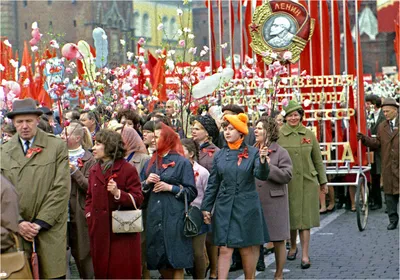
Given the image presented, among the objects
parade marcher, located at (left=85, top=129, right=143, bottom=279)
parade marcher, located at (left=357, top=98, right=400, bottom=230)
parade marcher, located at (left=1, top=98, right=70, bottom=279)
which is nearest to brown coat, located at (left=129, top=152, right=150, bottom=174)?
parade marcher, located at (left=85, top=129, right=143, bottom=279)

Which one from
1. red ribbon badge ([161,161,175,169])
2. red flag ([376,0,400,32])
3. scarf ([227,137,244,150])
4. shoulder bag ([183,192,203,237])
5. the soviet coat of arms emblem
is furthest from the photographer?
red flag ([376,0,400,32])

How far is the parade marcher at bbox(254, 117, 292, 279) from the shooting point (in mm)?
11023

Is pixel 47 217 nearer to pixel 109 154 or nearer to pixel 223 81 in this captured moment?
pixel 109 154

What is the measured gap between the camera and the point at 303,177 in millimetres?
12320

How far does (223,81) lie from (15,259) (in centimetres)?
802

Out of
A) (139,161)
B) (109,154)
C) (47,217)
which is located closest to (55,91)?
(139,161)

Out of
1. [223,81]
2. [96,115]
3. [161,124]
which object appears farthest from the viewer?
[223,81]

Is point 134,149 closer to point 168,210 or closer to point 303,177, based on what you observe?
point 168,210

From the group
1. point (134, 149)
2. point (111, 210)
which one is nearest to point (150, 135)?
point (134, 149)

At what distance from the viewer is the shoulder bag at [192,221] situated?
9.40 metres

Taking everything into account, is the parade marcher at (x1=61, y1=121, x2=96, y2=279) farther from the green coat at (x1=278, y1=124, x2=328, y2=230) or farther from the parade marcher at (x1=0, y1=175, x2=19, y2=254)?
the green coat at (x1=278, y1=124, x2=328, y2=230)

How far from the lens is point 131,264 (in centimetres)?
902

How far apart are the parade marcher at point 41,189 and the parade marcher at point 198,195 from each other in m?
2.07

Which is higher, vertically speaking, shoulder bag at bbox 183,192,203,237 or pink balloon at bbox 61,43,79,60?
pink balloon at bbox 61,43,79,60
